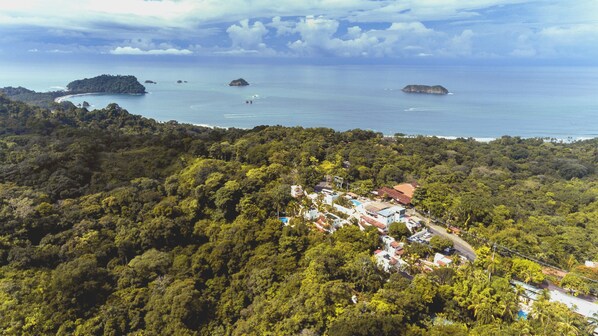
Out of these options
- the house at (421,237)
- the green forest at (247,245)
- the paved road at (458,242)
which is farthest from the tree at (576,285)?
the house at (421,237)

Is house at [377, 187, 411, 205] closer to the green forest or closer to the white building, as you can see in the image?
the green forest

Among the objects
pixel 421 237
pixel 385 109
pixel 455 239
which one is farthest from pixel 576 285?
pixel 385 109

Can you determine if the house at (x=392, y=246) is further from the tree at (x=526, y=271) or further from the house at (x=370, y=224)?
the tree at (x=526, y=271)

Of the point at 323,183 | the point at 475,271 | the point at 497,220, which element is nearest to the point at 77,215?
the point at 323,183

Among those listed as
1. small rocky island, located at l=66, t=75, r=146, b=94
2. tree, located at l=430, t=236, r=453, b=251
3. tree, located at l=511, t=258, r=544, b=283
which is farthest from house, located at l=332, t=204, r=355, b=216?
small rocky island, located at l=66, t=75, r=146, b=94

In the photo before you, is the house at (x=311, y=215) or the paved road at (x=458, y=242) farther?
the house at (x=311, y=215)

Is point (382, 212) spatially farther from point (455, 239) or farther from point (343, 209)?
point (455, 239)
